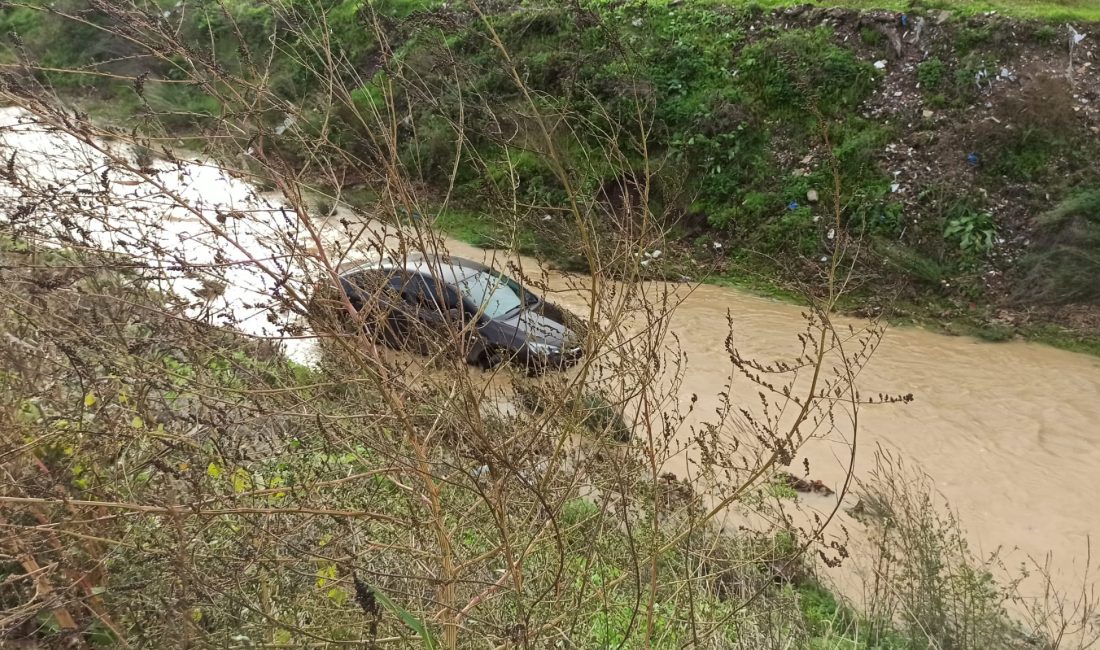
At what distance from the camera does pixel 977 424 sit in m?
8.03

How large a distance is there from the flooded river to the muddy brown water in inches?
0.5

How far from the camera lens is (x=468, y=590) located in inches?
104

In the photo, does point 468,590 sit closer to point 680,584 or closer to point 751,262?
point 680,584

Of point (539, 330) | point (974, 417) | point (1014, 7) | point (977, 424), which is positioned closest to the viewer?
point (539, 330)

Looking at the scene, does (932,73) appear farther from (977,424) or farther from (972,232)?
(977,424)

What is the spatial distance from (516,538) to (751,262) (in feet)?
34.9

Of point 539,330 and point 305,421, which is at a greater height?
point 539,330

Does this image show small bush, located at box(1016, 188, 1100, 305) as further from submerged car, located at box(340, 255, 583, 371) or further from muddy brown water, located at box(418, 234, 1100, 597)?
submerged car, located at box(340, 255, 583, 371)

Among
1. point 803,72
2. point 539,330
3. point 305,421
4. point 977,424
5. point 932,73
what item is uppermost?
point 932,73

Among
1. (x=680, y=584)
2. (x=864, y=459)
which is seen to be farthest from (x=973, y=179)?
(x=680, y=584)

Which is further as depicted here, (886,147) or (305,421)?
(886,147)

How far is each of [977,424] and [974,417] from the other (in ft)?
0.50

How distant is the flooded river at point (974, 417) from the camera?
6.51m

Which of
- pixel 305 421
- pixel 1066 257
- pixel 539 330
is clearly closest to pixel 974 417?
pixel 1066 257
